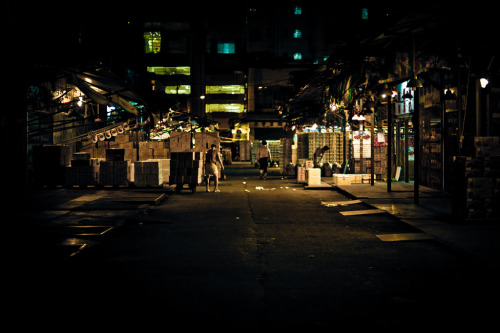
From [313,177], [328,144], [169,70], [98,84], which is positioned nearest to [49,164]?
[98,84]

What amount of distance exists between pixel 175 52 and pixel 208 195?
227 ft

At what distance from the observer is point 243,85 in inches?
3290

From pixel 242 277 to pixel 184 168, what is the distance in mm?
13548

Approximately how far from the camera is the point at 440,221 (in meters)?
10.8

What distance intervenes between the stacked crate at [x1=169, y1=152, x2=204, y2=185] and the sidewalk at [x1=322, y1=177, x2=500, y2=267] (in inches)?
253

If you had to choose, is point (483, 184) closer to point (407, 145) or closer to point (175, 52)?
point (407, 145)

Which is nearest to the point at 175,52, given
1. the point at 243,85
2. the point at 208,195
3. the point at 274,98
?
the point at 243,85

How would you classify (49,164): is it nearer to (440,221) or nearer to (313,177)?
(313,177)

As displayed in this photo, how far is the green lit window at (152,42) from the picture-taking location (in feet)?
266

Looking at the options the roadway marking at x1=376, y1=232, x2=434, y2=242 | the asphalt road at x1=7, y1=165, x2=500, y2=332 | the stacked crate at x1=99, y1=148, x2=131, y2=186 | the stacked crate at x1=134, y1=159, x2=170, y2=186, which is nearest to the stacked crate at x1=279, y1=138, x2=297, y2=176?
the stacked crate at x1=134, y1=159, x2=170, y2=186

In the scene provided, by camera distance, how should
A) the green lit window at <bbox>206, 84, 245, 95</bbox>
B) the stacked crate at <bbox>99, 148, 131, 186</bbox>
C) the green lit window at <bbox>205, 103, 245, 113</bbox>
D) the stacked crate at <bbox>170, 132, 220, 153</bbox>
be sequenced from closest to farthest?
the stacked crate at <bbox>99, 148, 131, 186</bbox> < the stacked crate at <bbox>170, 132, 220, 153</bbox> < the green lit window at <bbox>206, 84, 245, 95</bbox> < the green lit window at <bbox>205, 103, 245, 113</bbox>

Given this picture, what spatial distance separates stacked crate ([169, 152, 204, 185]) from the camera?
1942 cm

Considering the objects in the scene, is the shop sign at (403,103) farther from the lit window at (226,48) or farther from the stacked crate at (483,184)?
the lit window at (226,48)

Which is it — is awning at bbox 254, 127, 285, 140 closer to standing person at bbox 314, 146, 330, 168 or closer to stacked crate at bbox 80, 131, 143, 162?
standing person at bbox 314, 146, 330, 168
